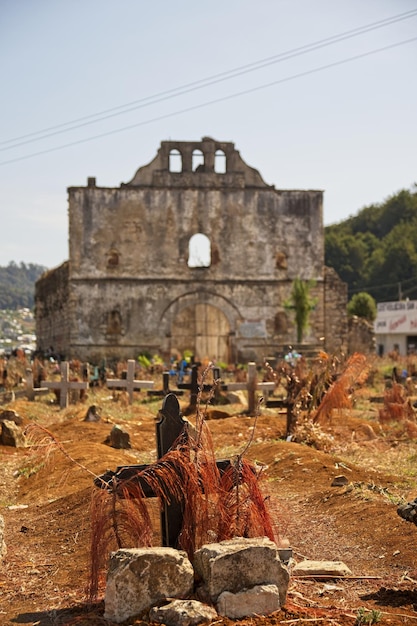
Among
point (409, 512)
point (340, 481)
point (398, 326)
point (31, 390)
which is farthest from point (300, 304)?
point (409, 512)

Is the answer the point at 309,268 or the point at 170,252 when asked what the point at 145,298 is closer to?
the point at 170,252

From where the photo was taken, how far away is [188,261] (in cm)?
3691

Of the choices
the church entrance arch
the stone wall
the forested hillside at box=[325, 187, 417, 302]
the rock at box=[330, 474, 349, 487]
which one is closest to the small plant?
the rock at box=[330, 474, 349, 487]

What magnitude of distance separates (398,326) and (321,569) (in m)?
49.3

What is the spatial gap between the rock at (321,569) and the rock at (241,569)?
31.6 inches

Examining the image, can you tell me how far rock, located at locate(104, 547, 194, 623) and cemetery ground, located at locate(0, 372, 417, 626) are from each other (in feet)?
0.34

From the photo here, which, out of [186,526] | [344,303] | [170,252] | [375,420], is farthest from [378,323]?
[186,526]

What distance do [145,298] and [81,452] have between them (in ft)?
80.5

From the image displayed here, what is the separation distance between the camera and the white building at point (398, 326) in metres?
53.5

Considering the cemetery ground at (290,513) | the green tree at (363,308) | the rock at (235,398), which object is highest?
the green tree at (363,308)

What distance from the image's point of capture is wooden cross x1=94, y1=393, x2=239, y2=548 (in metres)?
6.36

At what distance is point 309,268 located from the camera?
3750 centimetres

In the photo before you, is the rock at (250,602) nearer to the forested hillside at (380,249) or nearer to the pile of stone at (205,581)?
the pile of stone at (205,581)

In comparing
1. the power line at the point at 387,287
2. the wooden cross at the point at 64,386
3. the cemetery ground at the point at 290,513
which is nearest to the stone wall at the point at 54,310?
the wooden cross at the point at 64,386
